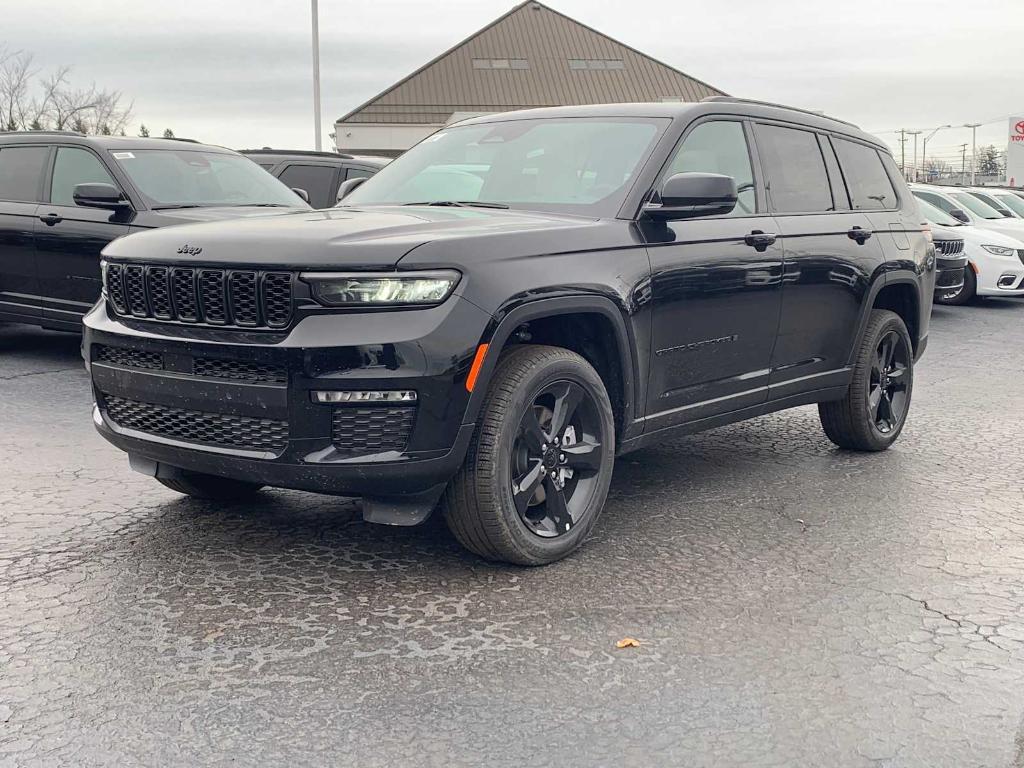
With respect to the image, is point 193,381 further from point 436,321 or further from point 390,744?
point 390,744

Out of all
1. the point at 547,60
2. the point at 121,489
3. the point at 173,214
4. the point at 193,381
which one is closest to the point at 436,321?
the point at 193,381

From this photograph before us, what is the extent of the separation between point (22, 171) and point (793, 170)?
665 centimetres

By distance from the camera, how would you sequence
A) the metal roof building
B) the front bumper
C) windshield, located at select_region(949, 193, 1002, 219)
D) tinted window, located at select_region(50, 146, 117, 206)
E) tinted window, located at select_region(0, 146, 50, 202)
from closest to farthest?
1. the front bumper
2. tinted window, located at select_region(50, 146, 117, 206)
3. tinted window, located at select_region(0, 146, 50, 202)
4. windshield, located at select_region(949, 193, 1002, 219)
5. the metal roof building

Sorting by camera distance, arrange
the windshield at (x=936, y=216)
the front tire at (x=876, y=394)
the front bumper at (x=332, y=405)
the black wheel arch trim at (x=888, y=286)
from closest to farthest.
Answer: the front bumper at (x=332, y=405), the black wheel arch trim at (x=888, y=286), the front tire at (x=876, y=394), the windshield at (x=936, y=216)

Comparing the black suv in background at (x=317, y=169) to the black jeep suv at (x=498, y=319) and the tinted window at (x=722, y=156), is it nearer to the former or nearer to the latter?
the black jeep suv at (x=498, y=319)

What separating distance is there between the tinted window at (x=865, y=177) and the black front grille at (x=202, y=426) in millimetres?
3765

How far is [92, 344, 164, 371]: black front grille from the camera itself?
170 inches

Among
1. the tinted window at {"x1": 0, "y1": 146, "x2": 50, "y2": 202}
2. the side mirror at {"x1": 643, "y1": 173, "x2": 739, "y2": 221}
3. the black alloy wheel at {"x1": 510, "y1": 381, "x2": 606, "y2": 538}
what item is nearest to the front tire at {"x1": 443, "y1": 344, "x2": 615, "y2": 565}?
the black alloy wheel at {"x1": 510, "y1": 381, "x2": 606, "y2": 538}

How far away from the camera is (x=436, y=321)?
3975mm

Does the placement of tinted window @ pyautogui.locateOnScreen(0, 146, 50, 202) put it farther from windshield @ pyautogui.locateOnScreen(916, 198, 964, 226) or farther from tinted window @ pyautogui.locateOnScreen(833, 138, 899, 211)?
windshield @ pyautogui.locateOnScreen(916, 198, 964, 226)

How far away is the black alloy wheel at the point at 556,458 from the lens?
4.41 metres

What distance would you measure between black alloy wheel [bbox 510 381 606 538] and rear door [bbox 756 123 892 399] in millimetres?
1473

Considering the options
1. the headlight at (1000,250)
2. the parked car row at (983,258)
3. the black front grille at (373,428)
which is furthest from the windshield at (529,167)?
the headlight at (1000,250)

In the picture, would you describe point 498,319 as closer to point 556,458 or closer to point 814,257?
point 556,458
